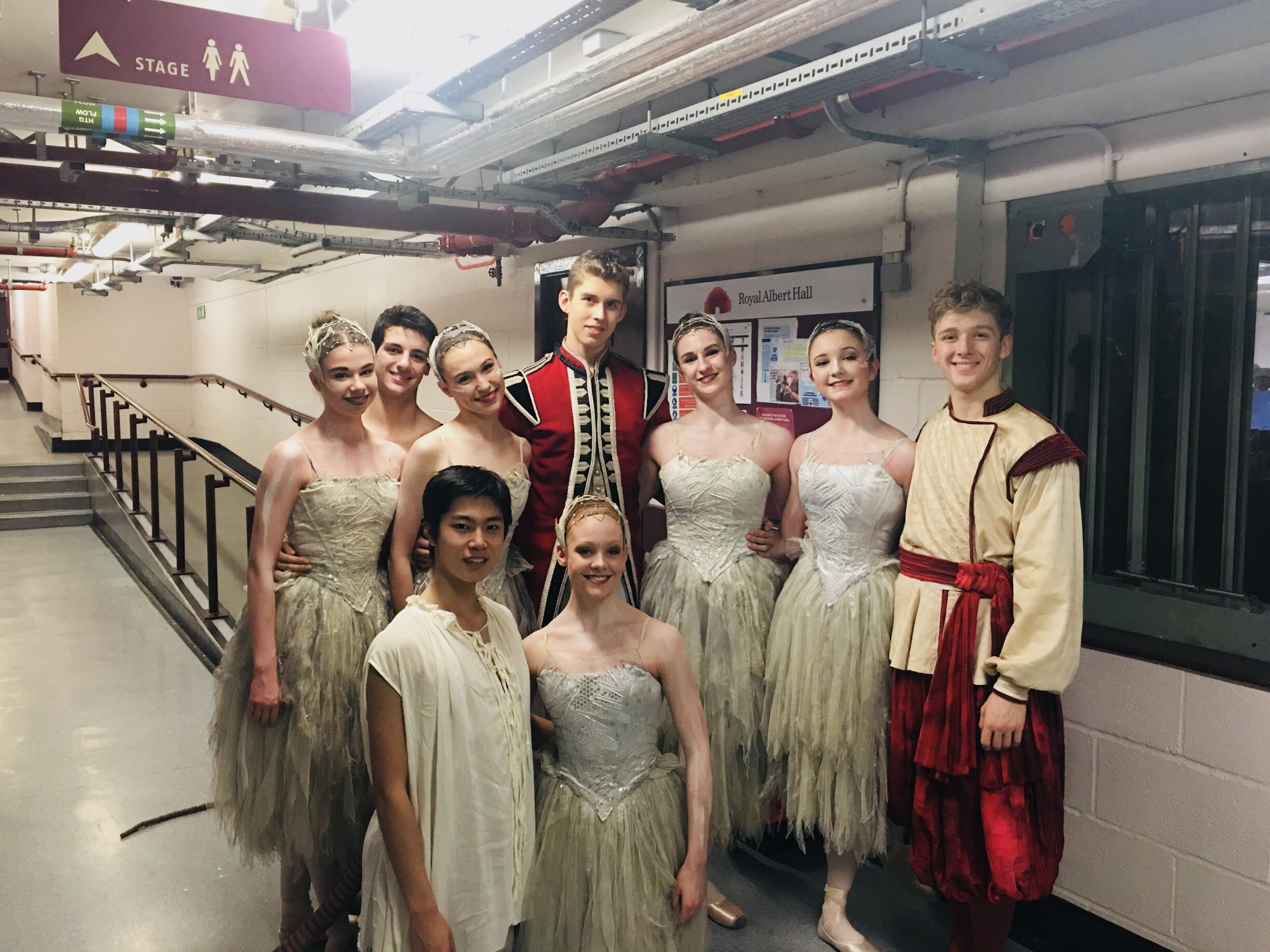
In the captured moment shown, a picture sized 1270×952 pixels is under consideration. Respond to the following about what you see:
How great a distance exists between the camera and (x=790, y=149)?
10.1 ft

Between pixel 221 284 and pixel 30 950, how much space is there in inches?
354

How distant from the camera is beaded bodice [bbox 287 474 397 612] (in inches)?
85.0

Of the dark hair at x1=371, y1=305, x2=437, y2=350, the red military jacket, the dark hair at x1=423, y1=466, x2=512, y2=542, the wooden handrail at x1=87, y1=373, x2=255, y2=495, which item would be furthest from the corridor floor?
the dark hair at x1=371, y1=305, x2=437, y2=350

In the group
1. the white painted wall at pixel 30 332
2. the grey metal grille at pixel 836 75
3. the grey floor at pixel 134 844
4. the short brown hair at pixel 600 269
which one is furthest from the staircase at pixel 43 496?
the short brown hair at pixel 600 269

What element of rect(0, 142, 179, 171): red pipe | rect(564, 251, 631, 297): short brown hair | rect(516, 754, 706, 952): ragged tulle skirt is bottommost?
rect(516, 754, 706, 952): ragged tulle skirt

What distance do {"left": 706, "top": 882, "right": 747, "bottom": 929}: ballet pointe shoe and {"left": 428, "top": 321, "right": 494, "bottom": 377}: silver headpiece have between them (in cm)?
150

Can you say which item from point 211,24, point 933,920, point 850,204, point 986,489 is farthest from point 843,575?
point 211,24

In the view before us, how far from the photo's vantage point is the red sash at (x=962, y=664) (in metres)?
2.02

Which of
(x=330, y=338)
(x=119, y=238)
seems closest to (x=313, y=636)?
(x=330, y=338)

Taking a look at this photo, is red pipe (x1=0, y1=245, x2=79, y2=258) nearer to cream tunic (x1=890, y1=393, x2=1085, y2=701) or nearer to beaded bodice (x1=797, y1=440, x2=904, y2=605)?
beaded bodice (x1=797, y1=440, x2=904, y2=605)

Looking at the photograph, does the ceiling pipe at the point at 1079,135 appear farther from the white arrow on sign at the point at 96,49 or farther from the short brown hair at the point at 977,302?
the white arrow on sign at the point at 96,49

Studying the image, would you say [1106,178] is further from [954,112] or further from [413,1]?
[413,1]

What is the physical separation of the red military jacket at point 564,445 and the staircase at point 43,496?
7440 millimetres

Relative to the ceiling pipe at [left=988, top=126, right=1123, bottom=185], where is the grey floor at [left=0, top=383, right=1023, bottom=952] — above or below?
below
